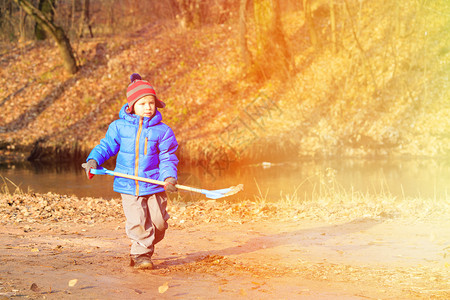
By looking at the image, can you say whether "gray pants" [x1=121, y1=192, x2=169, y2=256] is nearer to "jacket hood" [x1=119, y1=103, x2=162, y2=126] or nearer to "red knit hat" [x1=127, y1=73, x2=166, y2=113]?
"jacket hood" [x1=119, y1=103, x2=162, y2=126]

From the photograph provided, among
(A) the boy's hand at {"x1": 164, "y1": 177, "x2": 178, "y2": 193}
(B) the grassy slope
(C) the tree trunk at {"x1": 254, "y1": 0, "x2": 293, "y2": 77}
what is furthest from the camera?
(C) the tree trunk at {"x1": 254, "y1": 0, "x2": 293, "y2": 77}

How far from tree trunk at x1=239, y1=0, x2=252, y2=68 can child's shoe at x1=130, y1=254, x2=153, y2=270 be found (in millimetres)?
15548

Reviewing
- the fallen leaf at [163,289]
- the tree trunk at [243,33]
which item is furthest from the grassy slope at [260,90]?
the fallen leaf at [163,289]

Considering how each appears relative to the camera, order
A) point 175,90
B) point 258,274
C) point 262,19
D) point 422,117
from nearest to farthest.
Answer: point 258,274, point 422,117, point 262,19, point 175,90

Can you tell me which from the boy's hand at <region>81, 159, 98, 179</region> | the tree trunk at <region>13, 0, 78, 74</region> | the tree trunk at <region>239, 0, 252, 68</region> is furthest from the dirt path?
the tree trunk at <region>13, 0, 78, 74</region>

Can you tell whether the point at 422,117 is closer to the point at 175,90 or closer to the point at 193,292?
the point at 175,90

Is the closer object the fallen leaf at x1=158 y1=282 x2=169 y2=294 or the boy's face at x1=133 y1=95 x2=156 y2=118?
the fallen leaf at x1=158 y1=282 x2=169 y2=294

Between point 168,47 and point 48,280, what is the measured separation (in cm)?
2088

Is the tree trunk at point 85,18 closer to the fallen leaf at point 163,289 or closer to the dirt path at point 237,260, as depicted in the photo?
the dirt path at point 237,260

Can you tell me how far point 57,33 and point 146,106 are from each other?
1881 centimetres

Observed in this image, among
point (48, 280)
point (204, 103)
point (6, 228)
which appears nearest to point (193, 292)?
point (48, 280)

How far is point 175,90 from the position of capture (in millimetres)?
22422

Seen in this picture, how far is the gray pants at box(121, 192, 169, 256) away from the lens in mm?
5637

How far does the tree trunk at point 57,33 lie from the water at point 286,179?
23.2ft
